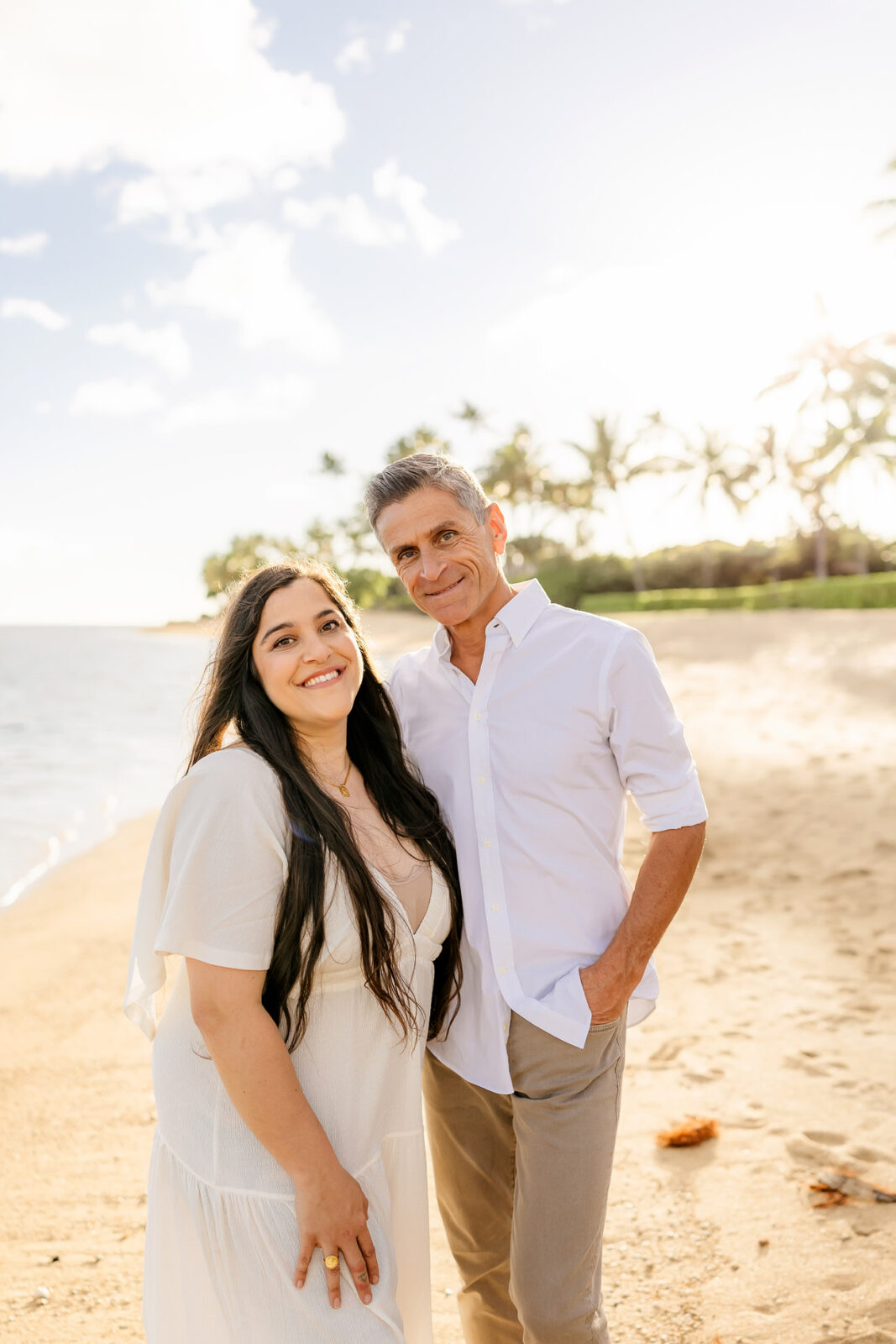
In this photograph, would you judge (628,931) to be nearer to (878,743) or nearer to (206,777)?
(206,777)

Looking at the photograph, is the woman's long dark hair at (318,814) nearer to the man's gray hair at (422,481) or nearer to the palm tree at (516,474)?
the man's gray hair at (422,481)

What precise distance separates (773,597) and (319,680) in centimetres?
3478

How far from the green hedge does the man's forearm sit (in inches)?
1043

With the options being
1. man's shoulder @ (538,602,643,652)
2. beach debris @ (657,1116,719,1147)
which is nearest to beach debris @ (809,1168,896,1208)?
beach debris @ (657,1116,719,1147)

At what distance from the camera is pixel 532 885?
246 centimetres

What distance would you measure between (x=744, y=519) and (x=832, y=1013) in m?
46.1

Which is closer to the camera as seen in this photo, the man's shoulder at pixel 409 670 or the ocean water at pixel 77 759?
the man's shoulder at pixel 409 670

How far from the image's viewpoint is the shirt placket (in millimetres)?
2396

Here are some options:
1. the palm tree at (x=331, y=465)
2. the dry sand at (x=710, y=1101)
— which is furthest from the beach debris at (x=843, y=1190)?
the palm tree at (x=331, y=465)

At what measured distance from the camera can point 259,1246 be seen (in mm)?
1936

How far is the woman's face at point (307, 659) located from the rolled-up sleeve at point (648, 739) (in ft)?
2.34

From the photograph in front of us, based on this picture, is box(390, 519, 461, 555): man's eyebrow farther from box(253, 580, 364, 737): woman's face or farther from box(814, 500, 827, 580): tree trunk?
box(814, 500, 827, 580): tree trunk

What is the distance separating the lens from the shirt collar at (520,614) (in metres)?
2.61

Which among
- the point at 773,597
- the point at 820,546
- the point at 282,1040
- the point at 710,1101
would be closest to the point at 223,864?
the point at 282,1040
